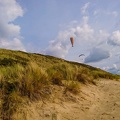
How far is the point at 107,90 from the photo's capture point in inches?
465

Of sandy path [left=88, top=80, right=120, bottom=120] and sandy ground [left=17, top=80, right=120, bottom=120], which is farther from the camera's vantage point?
sandy path [left=88, top=80, right=120, bottom=120]

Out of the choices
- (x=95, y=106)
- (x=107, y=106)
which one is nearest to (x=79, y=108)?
(x=95, y=106)

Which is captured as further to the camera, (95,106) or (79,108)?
(95,106)

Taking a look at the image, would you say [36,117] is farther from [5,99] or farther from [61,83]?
[61,83]

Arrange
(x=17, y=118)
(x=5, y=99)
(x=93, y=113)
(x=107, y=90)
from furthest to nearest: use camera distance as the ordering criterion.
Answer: (x=107, y=90)
(x=93, y=113)
(x=5, y=99)
(x=17, y=118)

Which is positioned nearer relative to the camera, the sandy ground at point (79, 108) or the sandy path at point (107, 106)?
the sandy ground at point (79, 108)

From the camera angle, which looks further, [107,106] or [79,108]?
[107,106]

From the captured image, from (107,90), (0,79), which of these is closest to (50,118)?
(0,79)

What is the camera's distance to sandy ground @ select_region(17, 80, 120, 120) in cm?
803

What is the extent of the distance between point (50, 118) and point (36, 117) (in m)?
0.39

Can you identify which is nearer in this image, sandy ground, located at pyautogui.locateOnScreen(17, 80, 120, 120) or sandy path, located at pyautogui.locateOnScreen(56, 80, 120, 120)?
sandy ground, located at pyautogui.locateOnScreen(17, 80, 120, 120)

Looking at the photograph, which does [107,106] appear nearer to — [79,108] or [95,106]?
[95,106]

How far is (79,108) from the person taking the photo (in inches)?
348

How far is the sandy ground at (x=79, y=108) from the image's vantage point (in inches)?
316
